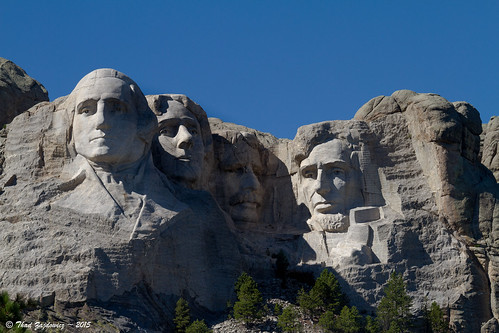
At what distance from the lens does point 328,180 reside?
34938 millimetres

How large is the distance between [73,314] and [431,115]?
455 inches

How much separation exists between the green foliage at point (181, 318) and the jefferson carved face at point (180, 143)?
177 inches

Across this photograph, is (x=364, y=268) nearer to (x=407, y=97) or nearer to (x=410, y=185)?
(x=410, y=185)

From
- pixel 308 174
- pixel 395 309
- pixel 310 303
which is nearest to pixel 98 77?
pixel 308 174

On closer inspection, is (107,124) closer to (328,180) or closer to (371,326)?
(328,180)

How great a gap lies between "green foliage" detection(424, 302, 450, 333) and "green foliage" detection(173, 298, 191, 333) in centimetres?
634

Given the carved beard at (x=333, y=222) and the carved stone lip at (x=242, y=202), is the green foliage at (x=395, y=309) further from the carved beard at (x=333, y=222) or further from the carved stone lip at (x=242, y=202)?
the carved stone lip at (x=242, y=202)

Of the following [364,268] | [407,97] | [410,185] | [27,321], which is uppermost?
[407,97]

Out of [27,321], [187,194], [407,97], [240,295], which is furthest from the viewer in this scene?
[407,97]

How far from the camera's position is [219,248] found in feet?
107

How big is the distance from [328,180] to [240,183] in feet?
8.44

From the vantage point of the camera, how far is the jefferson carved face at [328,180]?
34750 mm

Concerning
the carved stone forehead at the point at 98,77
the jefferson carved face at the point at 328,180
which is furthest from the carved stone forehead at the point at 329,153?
the carved stone forehead at the point at 98,77

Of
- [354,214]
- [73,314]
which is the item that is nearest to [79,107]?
[73,314]
